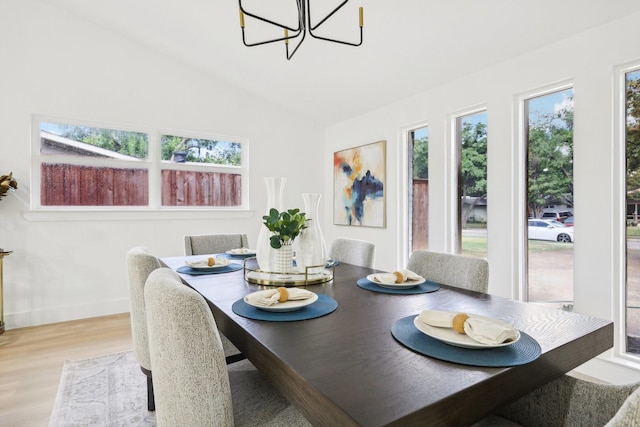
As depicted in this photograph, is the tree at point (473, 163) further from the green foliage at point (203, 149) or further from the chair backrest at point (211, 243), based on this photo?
the green foliage at point (203, 149)

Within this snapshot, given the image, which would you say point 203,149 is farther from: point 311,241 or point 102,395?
point 311,241

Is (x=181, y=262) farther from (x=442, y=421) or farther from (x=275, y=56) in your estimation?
(x=275, y=56)

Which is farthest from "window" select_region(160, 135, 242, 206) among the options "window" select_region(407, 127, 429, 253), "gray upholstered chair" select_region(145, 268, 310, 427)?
"gray upholstered chair" select_region(145, 268, 310, 427)

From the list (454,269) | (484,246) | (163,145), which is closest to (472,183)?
(484,246)

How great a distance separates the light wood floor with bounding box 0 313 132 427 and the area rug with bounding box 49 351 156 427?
7 centimetres

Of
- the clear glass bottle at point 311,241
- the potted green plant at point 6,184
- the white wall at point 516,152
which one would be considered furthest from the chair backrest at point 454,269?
the potted green plant at point 6,184

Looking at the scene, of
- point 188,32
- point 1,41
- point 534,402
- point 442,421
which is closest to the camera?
point 442,421

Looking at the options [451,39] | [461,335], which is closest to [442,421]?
[461,335]

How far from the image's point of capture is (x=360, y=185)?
419 cm

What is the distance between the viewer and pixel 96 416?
1870mm

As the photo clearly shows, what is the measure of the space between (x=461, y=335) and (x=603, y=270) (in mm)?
1898

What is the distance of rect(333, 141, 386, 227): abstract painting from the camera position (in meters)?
3.91

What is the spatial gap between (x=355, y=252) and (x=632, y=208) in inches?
68.0

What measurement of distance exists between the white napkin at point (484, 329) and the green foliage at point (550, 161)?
80.8 inches
